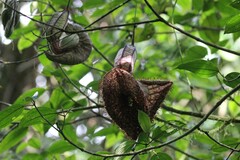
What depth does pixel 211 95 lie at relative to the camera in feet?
7.09

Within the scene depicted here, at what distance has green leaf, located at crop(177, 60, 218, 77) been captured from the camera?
1235 millimetres

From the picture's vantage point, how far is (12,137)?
1.73 m

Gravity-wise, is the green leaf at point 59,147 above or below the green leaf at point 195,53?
below

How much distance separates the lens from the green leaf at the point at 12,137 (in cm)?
171

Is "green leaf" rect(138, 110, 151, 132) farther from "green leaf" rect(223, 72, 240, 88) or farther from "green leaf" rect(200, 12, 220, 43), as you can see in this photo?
"green leaf" rect(200, 12, 220, 43)

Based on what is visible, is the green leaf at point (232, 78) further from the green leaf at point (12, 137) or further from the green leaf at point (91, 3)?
the green leaf at point (12, 137)

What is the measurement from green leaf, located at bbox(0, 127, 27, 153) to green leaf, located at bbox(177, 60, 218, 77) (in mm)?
738

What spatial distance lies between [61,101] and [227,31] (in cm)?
77

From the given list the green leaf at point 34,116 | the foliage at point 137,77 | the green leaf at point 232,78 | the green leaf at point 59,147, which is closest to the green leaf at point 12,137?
the foliage at point 137,77

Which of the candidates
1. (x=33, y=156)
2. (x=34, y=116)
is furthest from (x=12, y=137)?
(x=34, y=116)

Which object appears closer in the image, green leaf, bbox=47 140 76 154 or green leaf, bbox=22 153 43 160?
green leaf, bbox=47 140 76 154

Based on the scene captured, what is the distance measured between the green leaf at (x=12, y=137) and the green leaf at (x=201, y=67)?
74 cm

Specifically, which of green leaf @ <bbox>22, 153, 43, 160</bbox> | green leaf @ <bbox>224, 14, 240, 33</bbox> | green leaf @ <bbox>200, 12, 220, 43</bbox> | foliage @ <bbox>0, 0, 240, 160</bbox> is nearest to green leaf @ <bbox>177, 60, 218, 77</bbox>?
foliage @ <bbox>0, 0, 240, 160</bbox>

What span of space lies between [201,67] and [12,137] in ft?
2.67
